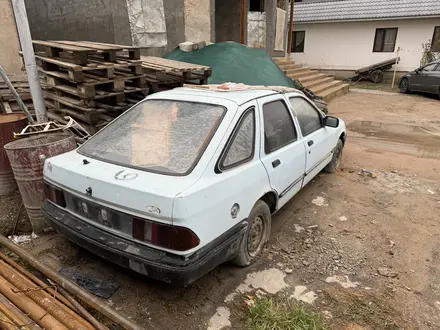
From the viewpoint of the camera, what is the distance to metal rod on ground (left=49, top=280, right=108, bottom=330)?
2.19m

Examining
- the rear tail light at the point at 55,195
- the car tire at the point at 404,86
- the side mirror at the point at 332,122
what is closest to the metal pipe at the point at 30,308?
the rear tail light at the point at 55,195

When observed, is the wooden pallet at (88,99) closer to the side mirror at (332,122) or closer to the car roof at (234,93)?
the car roof at (234,93)

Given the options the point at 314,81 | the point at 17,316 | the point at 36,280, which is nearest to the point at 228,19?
the point at 314,81

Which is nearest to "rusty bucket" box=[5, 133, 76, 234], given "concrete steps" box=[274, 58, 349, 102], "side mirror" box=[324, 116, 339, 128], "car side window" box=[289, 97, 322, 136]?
"car side window" box=[289, 97, 322, 136]

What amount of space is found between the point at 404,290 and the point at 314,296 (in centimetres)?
80

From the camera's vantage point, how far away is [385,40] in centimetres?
1841

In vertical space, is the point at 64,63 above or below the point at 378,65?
above

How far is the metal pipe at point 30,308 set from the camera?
2.15 metres

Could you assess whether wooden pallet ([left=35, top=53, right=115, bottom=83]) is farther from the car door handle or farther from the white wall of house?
the white wall of house

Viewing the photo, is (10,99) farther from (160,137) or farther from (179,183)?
(179,183)

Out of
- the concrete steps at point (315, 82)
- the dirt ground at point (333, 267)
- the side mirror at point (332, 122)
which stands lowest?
the dirt ground at point (333, 267)

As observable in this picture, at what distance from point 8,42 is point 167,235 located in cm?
571

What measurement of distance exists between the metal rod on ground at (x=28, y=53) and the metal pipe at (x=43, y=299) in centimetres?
227

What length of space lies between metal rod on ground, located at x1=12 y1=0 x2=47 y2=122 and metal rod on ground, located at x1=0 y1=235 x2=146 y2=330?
1965mm
